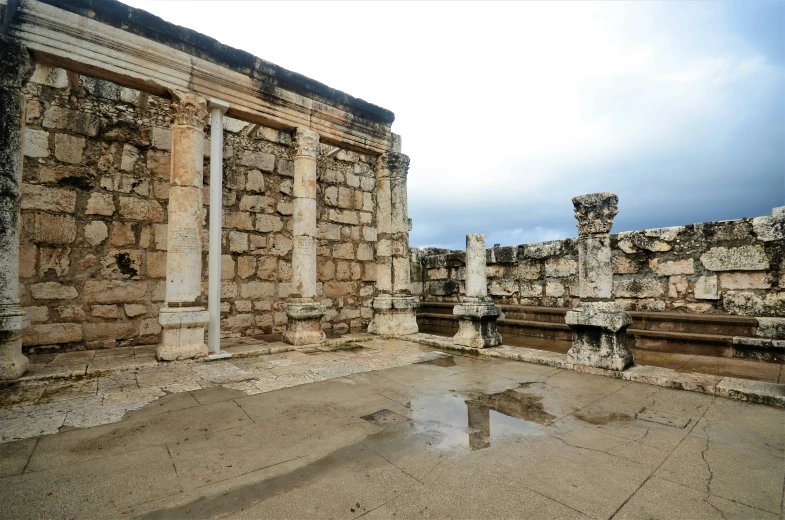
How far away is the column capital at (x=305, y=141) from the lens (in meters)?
6.26

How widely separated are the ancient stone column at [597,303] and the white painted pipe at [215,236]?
15.8ft

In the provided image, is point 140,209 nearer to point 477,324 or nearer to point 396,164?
point 396,164

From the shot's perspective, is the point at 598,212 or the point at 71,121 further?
the point at 71,121

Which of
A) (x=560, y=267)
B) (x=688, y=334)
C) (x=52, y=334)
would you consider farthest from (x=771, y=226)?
(x=52, y=334)

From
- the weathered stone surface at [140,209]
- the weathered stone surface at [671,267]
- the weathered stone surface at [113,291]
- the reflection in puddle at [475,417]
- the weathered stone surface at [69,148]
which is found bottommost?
the reflection in puddle at [475,417]

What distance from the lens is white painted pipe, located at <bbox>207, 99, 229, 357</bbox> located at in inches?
205

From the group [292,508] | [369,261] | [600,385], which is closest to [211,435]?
[292,508]

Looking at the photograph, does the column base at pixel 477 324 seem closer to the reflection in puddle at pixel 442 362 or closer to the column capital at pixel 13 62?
the reflection in puddle at pixel 442 362

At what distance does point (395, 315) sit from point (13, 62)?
6213 mm

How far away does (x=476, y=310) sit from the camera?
222 inches

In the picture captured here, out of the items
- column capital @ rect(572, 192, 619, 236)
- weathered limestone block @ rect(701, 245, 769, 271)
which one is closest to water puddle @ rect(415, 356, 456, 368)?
column capital @ rect(572, 192, 619, 236)

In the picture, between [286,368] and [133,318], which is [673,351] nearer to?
[286,368]

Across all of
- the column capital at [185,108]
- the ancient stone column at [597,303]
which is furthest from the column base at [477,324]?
the column capital at [185,108]

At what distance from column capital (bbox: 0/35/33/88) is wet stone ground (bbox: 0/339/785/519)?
3.34 m
